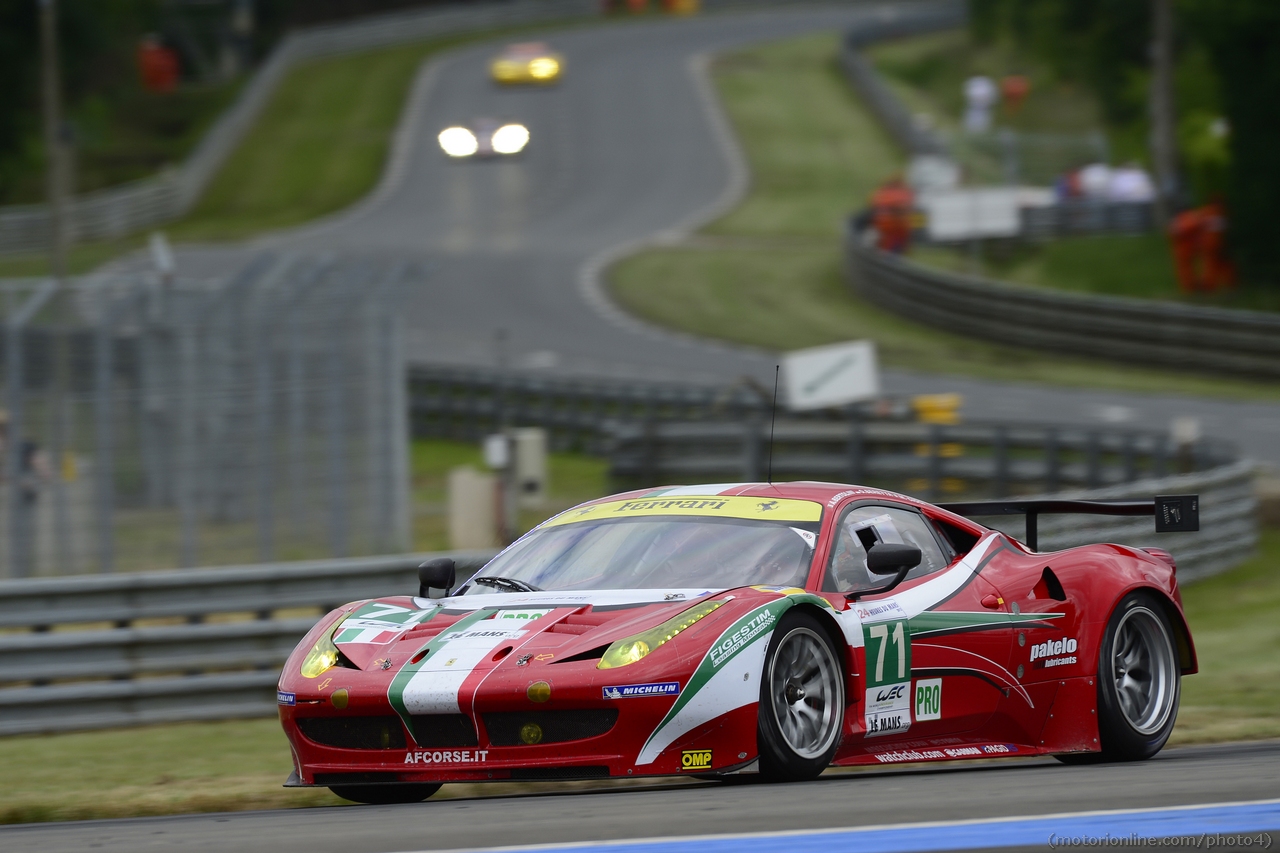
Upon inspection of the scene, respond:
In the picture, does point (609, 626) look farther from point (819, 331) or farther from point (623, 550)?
point (819, 331)

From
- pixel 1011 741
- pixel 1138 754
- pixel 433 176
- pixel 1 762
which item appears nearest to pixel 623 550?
pixel 1011 741

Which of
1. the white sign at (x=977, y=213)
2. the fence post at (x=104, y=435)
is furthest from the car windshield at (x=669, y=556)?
the white sign at (x=977, y=213)

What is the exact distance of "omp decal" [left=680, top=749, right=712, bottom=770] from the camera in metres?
6.33

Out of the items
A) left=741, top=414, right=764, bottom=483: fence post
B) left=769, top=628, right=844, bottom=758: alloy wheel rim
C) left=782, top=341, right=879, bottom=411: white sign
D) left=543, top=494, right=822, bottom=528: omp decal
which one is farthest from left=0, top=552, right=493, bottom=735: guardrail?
left=741, top=414, right=764, bottom=483: fence post

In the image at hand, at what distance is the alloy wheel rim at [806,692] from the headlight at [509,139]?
8.83 m

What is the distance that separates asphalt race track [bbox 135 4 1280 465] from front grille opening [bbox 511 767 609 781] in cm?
886

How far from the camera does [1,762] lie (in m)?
9.45

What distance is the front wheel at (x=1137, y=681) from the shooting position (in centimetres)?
789

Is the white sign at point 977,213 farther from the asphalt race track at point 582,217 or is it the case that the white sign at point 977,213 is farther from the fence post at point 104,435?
the fence post at point 104,435

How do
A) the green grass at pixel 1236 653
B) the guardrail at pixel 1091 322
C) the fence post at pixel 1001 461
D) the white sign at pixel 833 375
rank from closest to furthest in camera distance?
the green grass at pixel 1236 653 → the white sign at pixel 833 375 → the fence post at pixel 1001 461 → the guardrail at pixel 1091 322

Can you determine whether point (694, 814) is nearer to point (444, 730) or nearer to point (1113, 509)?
point (444, 730)

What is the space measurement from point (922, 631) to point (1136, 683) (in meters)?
1.34

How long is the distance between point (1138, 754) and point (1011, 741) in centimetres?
62

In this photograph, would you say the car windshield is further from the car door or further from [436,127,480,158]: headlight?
[436,127,480,158]: headlight
